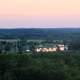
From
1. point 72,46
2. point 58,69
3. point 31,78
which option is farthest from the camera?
point 72,46

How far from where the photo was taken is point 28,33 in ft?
336

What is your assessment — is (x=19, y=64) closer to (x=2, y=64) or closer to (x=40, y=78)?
(x=2, y=64)

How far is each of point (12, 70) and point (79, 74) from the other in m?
4.20

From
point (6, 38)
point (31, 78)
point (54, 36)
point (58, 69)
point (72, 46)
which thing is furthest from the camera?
point (54, 36)

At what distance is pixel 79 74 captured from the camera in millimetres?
29359

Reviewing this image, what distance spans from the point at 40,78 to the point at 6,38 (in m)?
67.0

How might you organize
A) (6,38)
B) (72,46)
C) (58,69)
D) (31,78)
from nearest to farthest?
(31,78), (58,69), (72,46), (6,38)

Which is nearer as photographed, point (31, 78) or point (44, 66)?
point (31, 78)

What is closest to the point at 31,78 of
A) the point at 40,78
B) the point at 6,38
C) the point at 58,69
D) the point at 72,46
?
the point at 40,78

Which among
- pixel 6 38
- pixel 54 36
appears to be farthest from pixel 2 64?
pixel 54 36

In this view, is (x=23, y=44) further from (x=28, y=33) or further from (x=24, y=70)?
(x=24, y=70)

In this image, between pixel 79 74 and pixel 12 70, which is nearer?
pixel 12 70

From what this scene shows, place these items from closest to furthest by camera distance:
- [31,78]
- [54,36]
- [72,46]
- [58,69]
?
[31,78] < [58,69] < [72,46] < [54,36]

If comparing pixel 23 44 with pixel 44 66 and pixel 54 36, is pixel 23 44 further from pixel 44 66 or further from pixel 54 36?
pixel 44 66
